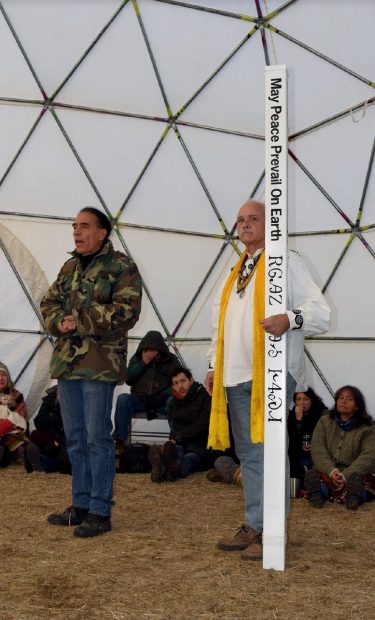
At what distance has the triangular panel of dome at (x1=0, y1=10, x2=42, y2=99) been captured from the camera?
10.3 m

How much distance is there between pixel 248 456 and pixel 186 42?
20.2 ft

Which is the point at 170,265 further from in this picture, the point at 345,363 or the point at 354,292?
the point at 345,363

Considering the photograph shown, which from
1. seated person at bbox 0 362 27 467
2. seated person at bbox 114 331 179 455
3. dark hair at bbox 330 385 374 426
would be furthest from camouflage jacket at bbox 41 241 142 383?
seated person at bbox 114 331 179 455

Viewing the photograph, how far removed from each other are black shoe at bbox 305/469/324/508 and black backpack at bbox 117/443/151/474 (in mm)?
2054

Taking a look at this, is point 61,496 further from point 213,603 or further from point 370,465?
point 213,603

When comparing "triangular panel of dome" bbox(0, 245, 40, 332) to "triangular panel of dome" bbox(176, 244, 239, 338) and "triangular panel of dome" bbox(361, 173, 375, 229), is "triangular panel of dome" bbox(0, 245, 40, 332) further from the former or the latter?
"triangular panel of dome" bbox(361, 173, 375, 229)

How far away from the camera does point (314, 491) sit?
7211 mm

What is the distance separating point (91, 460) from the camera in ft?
18.9

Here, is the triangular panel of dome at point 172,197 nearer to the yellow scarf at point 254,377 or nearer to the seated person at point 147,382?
the seated person at point 147,382

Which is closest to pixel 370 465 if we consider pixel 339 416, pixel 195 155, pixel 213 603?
pixel 339 416

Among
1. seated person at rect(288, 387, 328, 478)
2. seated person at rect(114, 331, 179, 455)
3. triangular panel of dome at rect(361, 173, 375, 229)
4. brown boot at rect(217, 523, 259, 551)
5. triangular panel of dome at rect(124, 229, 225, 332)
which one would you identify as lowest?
brown boot at rect(217, 523, 259, 551)

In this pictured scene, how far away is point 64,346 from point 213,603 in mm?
2177

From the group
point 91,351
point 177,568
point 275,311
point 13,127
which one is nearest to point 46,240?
point 13,127

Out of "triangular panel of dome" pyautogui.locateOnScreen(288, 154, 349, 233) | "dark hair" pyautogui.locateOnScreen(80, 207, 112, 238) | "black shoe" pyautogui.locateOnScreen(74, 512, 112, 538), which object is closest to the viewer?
"black shoe" pyautogui.locateOnScreen(74, 512, 112, 538)
